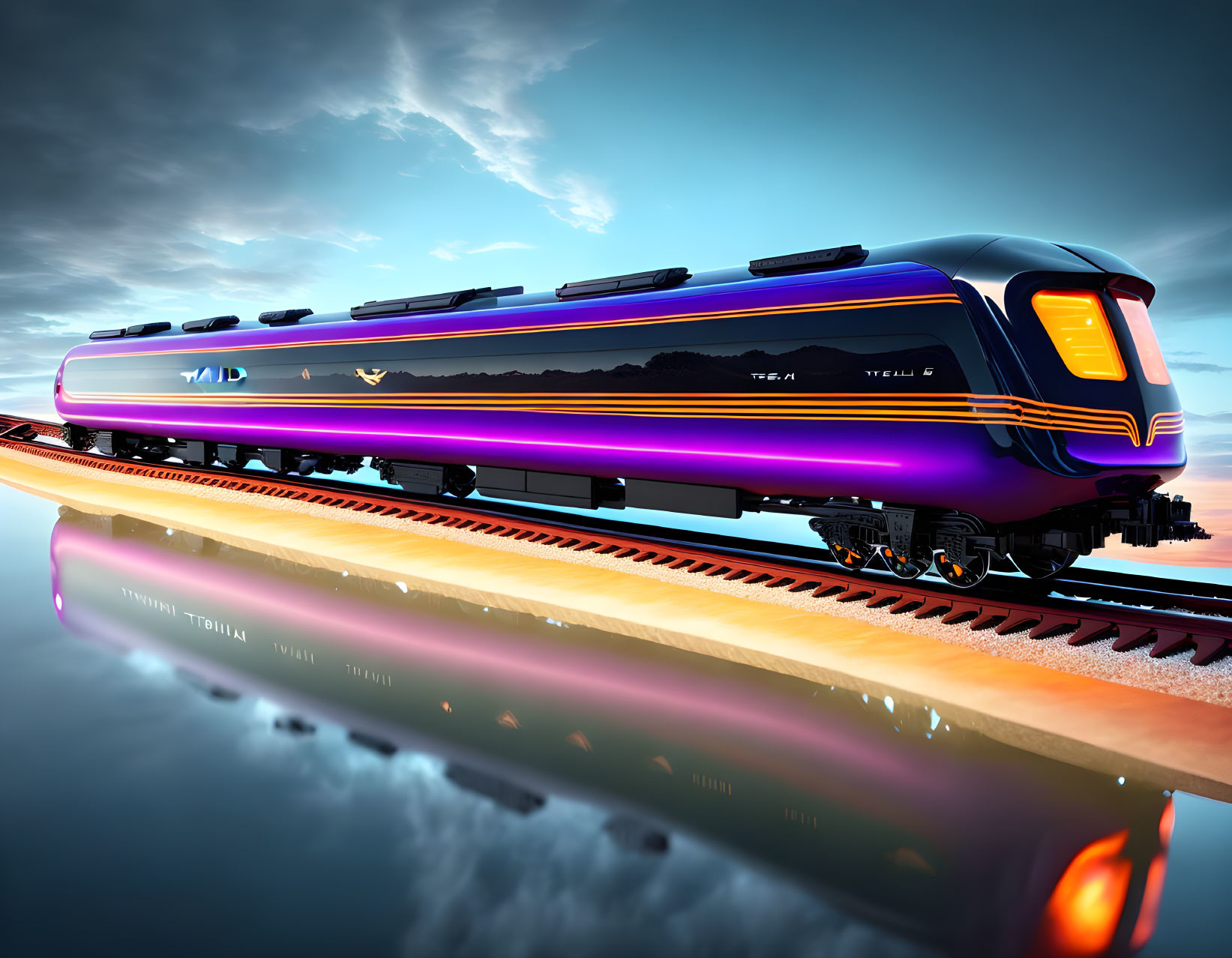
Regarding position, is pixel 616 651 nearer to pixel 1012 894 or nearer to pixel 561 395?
pixel 1012 894

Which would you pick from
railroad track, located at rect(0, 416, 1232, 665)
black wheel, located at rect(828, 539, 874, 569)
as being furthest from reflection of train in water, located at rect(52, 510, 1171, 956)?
black wheel, located at rect(828, 539, 874, 569)

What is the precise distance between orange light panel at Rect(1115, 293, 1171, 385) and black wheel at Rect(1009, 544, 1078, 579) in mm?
1756

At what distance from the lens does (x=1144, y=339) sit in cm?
738

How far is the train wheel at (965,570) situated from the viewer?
7273 millimetres

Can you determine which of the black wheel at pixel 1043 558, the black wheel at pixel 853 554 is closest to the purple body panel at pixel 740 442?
the black wheel at pixel 853 554

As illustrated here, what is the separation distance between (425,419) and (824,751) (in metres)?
9.21

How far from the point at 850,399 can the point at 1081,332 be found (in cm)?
201

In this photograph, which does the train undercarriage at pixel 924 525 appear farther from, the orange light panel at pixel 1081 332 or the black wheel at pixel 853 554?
the orange light panel at pixel 1081 332

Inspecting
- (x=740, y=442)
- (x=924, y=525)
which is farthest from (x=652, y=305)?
(x=924, y=525)

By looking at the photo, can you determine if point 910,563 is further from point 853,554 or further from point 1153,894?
point 1153,894

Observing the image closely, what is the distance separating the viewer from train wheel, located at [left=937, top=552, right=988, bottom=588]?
23.9ft


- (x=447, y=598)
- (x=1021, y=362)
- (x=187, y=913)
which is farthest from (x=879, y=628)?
(x=187, y=913)

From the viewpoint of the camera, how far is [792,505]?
27.2ft

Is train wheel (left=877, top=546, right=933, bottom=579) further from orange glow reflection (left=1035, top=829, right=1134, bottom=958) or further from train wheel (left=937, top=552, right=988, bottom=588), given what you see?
orange glow reflection (left=1035, top=829, right=1134, bottom=958)
